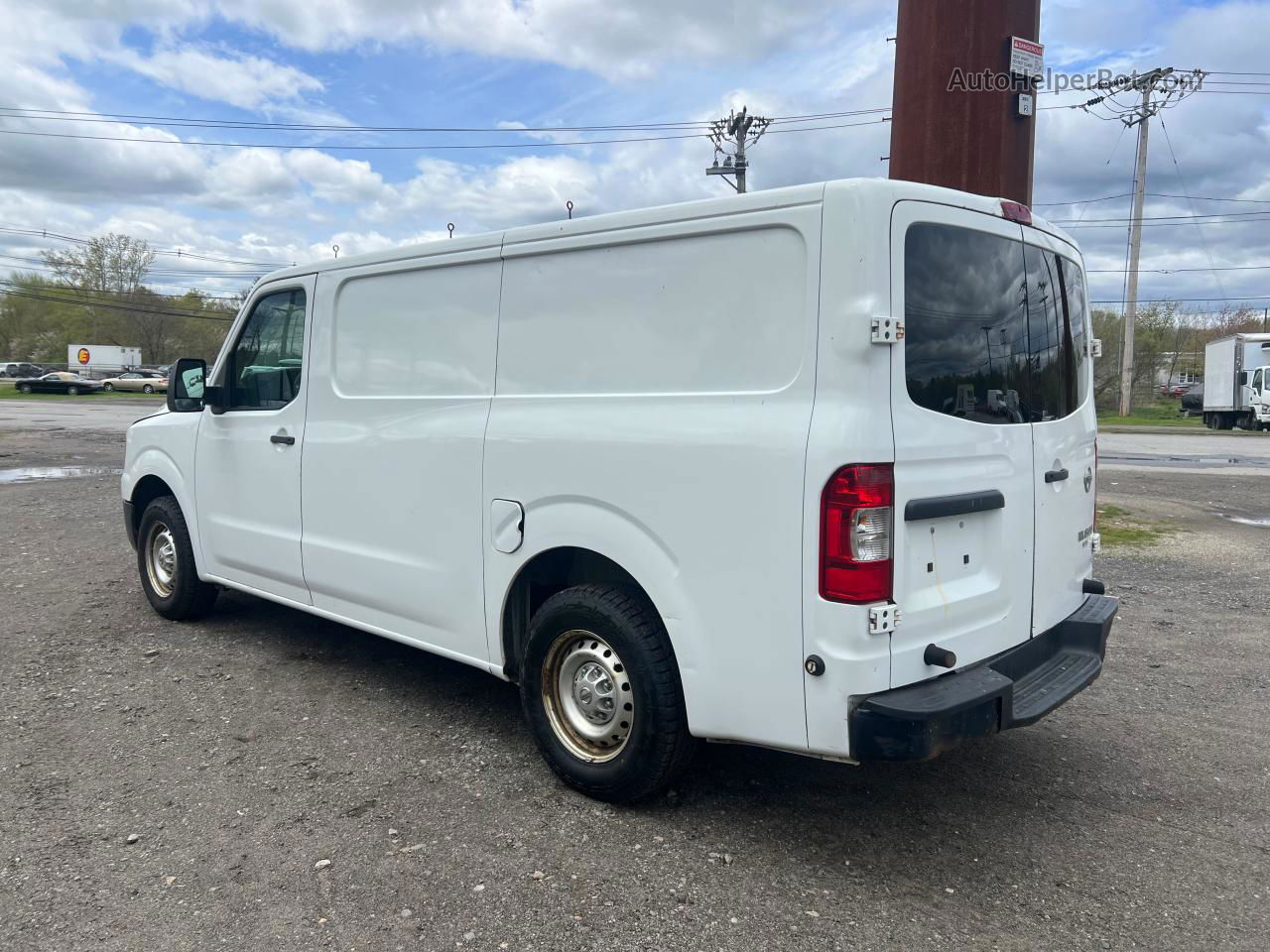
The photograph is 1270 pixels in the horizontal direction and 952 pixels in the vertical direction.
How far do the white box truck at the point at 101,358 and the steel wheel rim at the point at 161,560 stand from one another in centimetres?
6368

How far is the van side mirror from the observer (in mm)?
5512

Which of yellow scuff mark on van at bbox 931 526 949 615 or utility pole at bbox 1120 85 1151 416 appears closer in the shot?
yellow scuff mark on van at bbox 931 526 949 615

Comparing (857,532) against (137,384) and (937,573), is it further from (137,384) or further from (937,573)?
(137,384)

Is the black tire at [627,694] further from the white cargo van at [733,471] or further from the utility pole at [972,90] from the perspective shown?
the utility pole at [972,90]

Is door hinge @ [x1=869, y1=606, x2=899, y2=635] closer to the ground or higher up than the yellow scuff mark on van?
closer to the ground

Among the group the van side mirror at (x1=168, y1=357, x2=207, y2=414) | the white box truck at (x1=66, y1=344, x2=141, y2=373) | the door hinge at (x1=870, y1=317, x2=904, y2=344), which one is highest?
the white box truck at (x1=66, y1=344, x2=141, y2=373)

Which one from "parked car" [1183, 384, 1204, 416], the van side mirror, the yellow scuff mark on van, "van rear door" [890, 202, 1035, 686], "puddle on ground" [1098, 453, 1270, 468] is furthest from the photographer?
"parked car" [1183, 384, 1204, 416]

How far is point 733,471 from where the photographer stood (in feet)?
10.1

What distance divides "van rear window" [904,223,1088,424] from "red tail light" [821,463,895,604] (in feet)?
1.16

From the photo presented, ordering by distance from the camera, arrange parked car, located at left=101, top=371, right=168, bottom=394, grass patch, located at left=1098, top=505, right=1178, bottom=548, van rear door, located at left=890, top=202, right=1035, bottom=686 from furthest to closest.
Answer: parked car, located at left=101, top=371, right=168, bottom=394, grass patch, located at left=1098, top=505, right=1178, bottom=548, van rear door, located at left=890, top=202, right=1035, bottom=686

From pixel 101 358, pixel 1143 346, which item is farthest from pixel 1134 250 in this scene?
pixel 101 358

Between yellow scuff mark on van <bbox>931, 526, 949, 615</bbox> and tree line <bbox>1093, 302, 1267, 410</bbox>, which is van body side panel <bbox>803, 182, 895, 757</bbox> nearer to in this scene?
yellow scuff mark on van <bbox>931, 526, 949, 615</bbox>

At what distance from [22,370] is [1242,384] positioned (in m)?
66.2

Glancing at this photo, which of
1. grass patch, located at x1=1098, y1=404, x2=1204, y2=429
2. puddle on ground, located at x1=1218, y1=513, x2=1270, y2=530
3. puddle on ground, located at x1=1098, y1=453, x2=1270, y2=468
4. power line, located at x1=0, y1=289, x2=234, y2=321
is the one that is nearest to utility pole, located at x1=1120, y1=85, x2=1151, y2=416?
grass patch, located at x1=1098, y1=404, x2=1204, y2=429
